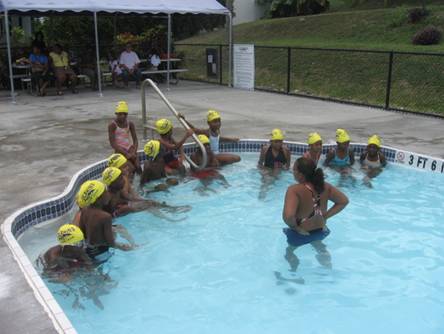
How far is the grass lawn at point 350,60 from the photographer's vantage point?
56.1 ft

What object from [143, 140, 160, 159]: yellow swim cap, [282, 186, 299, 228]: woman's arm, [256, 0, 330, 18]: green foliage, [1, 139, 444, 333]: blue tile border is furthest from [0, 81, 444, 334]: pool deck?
[256, 0, 330, 18]: green foliage

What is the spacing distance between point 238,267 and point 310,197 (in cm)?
133

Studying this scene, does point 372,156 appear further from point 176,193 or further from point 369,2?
point 369,2

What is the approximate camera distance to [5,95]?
1498 cm

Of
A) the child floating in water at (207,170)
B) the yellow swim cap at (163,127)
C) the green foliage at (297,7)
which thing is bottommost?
the child floating in water at (207,170)

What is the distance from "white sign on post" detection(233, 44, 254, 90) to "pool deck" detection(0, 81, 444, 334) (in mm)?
622

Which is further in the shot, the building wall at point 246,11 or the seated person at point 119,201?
the building wall at point 246,11

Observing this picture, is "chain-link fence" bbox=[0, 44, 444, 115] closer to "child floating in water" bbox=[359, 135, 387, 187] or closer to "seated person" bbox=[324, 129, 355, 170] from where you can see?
"child floating in water" bbox=[359, 135, 387, 187]

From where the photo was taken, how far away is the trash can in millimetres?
18422

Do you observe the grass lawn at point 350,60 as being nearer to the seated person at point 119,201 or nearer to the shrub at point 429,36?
the shrub at point 429,36

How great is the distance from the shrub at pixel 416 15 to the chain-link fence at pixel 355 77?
500 cm

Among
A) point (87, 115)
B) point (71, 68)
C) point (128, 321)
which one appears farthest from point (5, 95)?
point (128, 321)

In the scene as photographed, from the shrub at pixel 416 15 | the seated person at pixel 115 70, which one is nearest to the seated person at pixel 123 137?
the seated person at pixel 115 70

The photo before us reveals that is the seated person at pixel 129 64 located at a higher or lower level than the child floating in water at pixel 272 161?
higher
